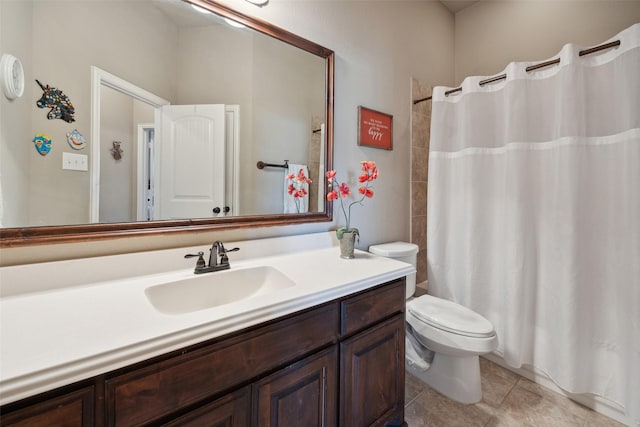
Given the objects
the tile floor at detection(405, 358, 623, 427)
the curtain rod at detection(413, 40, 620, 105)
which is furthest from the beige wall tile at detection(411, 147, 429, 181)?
the tile floor at detection(405, 358, 623, 427)

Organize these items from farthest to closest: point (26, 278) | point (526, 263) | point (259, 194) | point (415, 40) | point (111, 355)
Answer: point (415, 40)
point (526, 263)
point (259, 194)
point (26, 278)
point (111, 355)

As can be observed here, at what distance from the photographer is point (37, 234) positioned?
845mm

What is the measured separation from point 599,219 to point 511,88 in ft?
2.83

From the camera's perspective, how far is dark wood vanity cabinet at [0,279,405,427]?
1.80 ft

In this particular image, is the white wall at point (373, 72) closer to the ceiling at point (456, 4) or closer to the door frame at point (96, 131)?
the ceiling at point (456, 4)

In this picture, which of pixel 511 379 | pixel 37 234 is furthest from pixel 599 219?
pixel 37 234

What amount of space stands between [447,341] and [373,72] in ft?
5.58

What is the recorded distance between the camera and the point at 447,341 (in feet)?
4.55

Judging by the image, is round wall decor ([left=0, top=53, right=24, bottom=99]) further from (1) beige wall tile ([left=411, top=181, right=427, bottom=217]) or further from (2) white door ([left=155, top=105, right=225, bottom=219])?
(1) beige wall tile ([left=411, top=181, right=427, bottom=217])

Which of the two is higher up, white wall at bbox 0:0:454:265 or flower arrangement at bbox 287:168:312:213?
white wall at bbox 0:0:454:265

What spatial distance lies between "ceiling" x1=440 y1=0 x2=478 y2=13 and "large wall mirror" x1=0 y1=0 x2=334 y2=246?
1580mm

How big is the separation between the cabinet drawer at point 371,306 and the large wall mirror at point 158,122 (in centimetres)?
58

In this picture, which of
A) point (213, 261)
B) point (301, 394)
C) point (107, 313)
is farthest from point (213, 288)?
point (301, 394)

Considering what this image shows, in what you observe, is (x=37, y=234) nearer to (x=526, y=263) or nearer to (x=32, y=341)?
(x=32, y=341)
